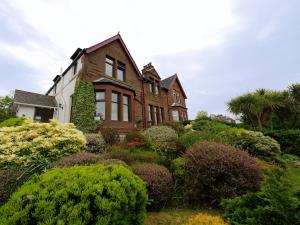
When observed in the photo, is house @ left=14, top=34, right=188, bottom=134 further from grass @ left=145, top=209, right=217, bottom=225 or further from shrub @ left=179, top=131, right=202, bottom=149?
grass @ left=145, top=209, right=217, bottom=225

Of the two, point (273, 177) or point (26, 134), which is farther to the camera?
point (26, 134)

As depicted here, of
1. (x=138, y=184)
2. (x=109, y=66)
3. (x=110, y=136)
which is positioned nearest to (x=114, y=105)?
(x=110, y=136)

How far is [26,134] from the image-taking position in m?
6.56

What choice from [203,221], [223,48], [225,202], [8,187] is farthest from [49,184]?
[223,48]

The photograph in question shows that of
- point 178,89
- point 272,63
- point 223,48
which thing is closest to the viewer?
Answer: point 223,48

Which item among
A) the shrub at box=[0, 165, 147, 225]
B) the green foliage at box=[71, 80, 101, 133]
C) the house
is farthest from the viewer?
the house

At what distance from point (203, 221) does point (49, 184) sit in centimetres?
258

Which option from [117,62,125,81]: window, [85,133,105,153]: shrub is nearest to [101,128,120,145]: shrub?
[85,133,105,153]: shrub

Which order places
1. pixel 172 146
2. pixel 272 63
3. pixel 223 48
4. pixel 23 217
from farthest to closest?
pixel 272 63 < pixel 223 48 < pixel 172 146 < pixel 23 217

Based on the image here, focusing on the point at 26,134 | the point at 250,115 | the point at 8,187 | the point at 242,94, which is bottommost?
the point at 8,187

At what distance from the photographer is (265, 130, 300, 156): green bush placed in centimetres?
1273

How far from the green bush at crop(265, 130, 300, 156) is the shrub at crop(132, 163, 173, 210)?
1300 cm

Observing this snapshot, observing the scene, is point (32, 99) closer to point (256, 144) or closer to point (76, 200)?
point (76, 200)

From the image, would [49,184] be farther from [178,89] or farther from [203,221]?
[178,89]
